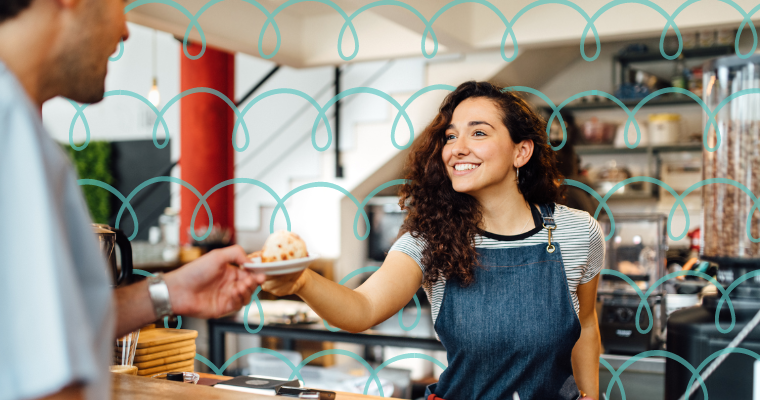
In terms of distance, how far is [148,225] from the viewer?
7.99m

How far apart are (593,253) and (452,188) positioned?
0.39 metres

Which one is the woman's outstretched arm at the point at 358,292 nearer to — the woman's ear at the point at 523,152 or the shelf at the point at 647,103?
the woman's ear at the point at 523,152

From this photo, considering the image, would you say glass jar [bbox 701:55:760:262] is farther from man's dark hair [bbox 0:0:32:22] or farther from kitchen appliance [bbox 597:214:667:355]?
man's dark hair [bbox 0:0:32:22]

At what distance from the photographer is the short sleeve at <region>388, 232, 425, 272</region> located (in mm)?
1512

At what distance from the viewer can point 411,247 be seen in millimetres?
1527

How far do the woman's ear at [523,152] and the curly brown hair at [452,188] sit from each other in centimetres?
2

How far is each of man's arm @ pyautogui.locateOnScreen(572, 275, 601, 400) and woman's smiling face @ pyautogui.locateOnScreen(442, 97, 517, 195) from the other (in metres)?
0.40

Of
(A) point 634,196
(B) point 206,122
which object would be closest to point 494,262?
(B) point 206,122

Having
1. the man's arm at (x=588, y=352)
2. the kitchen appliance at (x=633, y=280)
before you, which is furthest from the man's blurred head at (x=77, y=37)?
the kitchen appliance at (x=633, y=280)

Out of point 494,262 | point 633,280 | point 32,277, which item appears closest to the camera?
point 32,277

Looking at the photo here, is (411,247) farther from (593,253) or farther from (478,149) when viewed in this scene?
(593,253)

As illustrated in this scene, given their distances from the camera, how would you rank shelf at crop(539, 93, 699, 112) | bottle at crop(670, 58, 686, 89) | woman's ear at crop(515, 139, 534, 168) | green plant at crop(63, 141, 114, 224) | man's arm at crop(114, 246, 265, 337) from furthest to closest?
green plant at crop(63, 141, 114, 224) → shelf at crop(539, 93, 699, 112) → bottle at crop(670, 58, 686, 89) → woman's ear at crop(515, 139, 534, 168) → man's arm at crop(114, 246, 265, 337)

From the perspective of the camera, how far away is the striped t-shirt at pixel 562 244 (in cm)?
153

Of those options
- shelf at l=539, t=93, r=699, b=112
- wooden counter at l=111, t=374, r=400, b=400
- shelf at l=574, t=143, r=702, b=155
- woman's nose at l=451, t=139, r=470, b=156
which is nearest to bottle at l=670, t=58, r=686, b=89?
shelf at l=539, t=93, r=699, b=112
